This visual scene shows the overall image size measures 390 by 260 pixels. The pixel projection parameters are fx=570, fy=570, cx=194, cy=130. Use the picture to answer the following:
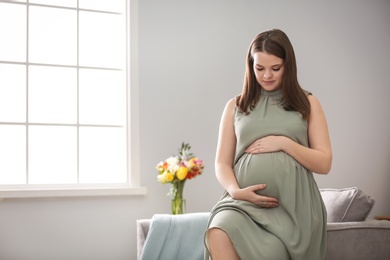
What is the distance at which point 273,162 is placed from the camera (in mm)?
2320

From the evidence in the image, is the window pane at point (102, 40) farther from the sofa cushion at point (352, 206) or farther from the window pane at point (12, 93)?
the sofa cushion at point (352, 206)

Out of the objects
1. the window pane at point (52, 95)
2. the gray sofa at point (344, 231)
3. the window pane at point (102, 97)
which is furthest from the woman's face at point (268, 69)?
the window pane at point (52, 95)

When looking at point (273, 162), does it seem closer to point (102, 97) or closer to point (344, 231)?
point (344, 231)

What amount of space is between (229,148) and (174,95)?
5.68ft

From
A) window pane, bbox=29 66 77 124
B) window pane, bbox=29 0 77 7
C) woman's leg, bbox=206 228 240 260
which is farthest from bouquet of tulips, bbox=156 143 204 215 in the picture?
woman's leg, bbox=206 228 240 260

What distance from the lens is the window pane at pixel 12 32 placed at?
3941 mm

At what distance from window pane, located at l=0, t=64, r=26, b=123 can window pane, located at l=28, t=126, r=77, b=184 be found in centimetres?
14

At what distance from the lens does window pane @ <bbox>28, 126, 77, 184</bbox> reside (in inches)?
156

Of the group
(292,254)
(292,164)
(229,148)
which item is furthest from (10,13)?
(292,254)

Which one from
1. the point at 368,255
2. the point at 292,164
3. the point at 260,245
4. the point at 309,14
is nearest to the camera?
the point at 260,245

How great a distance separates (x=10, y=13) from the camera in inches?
156

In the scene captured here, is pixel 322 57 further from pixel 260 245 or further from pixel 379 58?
pixel 260 245

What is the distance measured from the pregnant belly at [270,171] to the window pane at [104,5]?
2245 mm

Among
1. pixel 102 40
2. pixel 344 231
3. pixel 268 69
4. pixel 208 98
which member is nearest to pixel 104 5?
pixel 102 40
